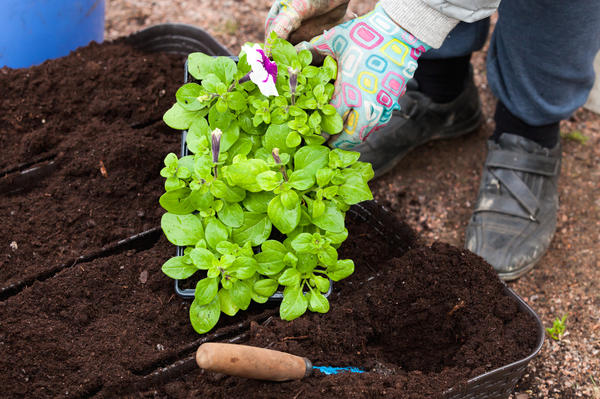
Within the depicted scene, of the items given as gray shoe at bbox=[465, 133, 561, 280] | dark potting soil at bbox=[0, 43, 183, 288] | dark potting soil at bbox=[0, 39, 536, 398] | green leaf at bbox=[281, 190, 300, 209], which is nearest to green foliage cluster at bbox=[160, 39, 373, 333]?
green leaf at bbox=[281, 190, 300, 209]

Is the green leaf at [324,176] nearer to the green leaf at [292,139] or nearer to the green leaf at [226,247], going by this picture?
the green leaf at [292,139]

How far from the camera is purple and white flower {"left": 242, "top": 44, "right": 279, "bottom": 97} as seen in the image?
1.22 m

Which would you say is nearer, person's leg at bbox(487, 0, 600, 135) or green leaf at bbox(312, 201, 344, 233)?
green leaf at bbox(312, 201, 344, 233)

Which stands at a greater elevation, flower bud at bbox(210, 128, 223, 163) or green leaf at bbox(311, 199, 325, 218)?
flower bud at bbox(210, 128, 223, 163)

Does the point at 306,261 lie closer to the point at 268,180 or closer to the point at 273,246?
the point at 273,246

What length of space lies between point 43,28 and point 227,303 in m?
1.42

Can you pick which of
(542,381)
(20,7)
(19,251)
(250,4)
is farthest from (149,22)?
(542,381)

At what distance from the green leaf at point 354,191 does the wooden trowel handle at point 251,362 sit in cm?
36

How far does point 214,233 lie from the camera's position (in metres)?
1.34

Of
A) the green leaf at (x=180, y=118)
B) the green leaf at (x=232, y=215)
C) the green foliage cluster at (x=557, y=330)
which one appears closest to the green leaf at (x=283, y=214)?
the green leaf at (x=232, y=215)

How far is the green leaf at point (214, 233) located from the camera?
52.8 inches

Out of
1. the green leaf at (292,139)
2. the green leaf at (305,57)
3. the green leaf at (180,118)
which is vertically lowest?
the green leaf at (180,118)

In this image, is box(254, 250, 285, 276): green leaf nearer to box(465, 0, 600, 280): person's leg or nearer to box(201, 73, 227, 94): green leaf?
box(201, 73, 227, 94): green leaf

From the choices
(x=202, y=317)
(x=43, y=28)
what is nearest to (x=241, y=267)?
Result: (x=202, y=317)
